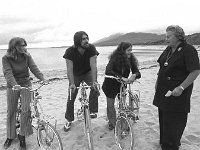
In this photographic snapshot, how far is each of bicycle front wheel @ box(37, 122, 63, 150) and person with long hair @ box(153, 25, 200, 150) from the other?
182cm

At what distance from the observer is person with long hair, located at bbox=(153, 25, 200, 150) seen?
326cm

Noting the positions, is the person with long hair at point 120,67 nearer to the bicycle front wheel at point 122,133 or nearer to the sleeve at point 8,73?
the bicycle front wheel at point 122,133

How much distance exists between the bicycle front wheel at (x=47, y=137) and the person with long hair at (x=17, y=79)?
31cm

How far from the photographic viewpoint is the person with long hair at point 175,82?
128 inches

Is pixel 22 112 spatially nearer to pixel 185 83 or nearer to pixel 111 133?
pixel 111 133

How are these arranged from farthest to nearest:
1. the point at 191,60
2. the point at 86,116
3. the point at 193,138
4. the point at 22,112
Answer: the point at 193,138, the point at 22,112, the point at 86,116, the point at 191,60

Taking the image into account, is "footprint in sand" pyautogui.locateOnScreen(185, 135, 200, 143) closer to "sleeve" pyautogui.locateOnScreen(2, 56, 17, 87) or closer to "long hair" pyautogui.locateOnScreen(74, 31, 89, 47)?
"long hair" pyautogui.locateOnScreen(74, 31, 89, 47)

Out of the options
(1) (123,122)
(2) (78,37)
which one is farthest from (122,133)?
(2) (78,37)

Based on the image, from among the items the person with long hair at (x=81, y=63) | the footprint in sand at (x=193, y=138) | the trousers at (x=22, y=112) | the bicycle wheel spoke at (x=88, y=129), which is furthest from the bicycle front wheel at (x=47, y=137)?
the footprint in sand at (x=193, y=138)

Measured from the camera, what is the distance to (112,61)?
443cm

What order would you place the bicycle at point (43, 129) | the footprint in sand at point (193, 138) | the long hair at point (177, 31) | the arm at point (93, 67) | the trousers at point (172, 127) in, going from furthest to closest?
the arm at point (93, 67) → the footprint in sand at point (193, 138) → the bicycle at point (43, 129) → the trousers at point (172, 127) → the long hair at point (177, 31)

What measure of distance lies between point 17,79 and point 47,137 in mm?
1211

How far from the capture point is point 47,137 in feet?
13.2

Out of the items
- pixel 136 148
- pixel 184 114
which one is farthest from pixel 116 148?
pixel 184 114
